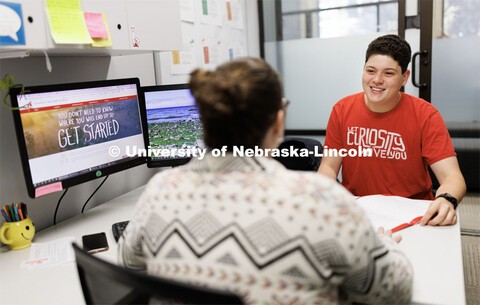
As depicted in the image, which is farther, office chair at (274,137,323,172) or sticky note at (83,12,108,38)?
office chair at (274,137,323,172)

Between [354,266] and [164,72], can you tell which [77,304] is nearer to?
[354,266]

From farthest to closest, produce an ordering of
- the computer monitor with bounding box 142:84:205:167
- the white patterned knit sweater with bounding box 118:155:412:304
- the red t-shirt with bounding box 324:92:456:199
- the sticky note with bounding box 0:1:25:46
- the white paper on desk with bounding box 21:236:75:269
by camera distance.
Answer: the computer monitor with bounding box 142:84:205:167
the red t-shirt with bounding box 324:92:456:199
the white paper on desk with bounding box 21:236:75:269
the sticky note with bounding box 0:1:25:46
the white patterned knit sweater with bounding box 118:155:412:304

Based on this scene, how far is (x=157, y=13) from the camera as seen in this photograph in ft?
5.43

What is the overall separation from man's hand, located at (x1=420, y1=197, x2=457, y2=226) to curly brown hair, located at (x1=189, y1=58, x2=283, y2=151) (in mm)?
741

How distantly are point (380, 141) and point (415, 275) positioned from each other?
2.74ft

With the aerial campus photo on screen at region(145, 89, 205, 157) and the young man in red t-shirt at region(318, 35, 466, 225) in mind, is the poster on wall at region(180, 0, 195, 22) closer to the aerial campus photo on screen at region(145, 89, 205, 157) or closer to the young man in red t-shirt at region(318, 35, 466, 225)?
the aerial campus photo on screen at region(145, 89, 205, 157)

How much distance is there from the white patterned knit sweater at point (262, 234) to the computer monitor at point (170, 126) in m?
1.02

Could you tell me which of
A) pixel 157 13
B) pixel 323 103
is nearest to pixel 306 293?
pixel 157 13

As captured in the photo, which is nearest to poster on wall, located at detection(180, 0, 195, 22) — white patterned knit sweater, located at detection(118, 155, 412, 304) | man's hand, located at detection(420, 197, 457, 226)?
man's hand, located at detection(420, 197, 457, 226)

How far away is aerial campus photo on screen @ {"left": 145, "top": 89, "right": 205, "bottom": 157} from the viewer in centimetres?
176

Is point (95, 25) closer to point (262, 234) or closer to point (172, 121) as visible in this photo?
point (172, 121)

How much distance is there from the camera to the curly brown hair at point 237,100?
0.71 metres

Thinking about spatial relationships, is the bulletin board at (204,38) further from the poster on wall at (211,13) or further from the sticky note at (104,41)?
the sticky note at (104,41)

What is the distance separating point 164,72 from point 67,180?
0.98 m
